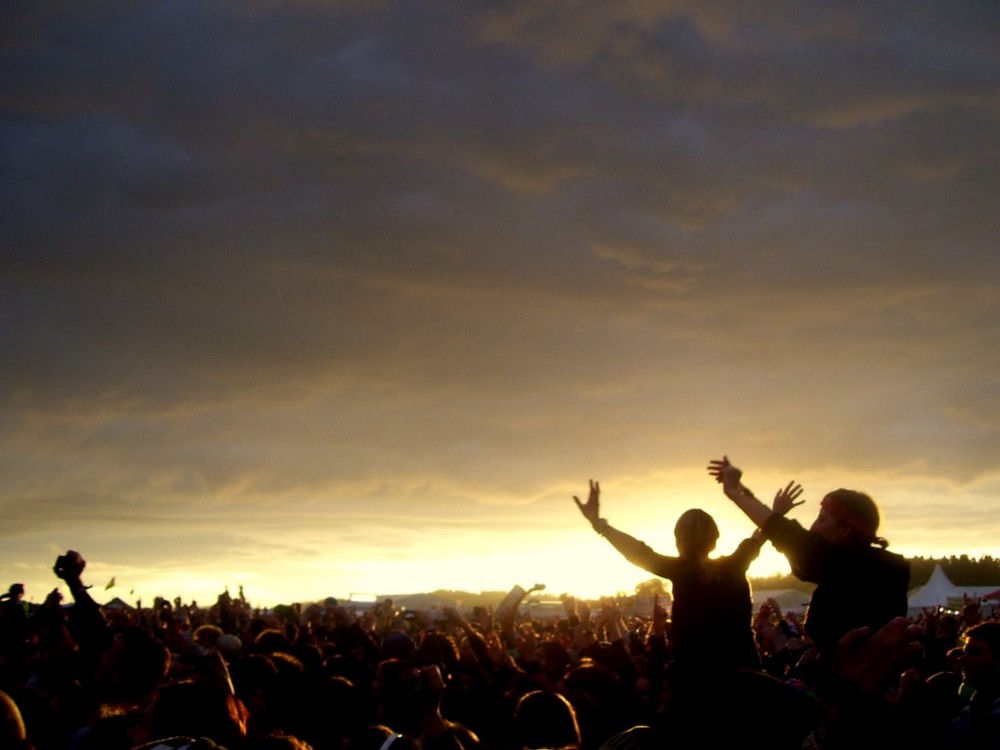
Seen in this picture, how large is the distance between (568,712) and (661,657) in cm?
440

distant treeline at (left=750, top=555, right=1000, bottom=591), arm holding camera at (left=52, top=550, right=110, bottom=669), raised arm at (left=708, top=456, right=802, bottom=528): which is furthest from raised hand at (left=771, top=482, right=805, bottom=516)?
distant treeline at (left=750, top=555, right=1000, bottom=591)

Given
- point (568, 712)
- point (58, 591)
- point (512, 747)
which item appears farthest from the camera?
point (58, 591)

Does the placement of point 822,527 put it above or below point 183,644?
above

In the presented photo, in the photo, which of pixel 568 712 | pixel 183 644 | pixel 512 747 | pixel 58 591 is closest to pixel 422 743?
pixel 512 747

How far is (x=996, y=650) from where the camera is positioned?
696 centimetres

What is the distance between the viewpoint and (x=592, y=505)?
6809 mm

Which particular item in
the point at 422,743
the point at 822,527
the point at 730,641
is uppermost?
the point at 822,527

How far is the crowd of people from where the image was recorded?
132 inches

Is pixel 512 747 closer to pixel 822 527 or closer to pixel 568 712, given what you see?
pixel 568 712

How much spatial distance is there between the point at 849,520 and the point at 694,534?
43.6 inches

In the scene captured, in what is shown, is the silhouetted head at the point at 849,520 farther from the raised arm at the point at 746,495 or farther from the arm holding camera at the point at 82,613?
the arm holding camera at the point at 82,613

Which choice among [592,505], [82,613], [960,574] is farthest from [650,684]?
[960,574]

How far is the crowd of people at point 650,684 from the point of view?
3.35 m

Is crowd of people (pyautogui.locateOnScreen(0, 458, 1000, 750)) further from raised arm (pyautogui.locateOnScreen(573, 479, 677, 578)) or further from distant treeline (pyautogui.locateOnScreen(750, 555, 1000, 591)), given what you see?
distant treeline (pyautogui.locateOnScreen(750, 555, 1000, 591))
